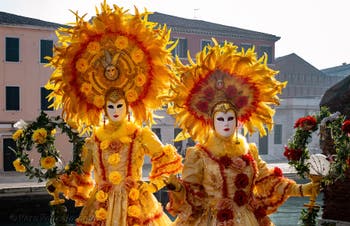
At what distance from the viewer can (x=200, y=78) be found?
234 inches

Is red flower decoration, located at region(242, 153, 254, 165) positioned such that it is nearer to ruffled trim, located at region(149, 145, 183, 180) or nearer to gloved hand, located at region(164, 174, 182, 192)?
gloved hand, located at region(164, 174, 182, 192)

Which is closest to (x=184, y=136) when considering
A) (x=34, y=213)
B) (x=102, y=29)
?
(x=102, y=29)

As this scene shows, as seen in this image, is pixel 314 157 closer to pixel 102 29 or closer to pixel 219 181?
pixel 219 181

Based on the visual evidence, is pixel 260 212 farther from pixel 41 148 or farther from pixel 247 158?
→ pixel 41 148

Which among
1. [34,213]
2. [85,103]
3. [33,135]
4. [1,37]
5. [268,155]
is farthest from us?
[268,155]

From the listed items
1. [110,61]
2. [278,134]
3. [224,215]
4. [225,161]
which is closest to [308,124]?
[225,161]

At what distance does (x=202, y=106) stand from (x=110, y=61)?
1.42 metres

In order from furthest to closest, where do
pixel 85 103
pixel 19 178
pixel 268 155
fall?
pixel 268 155 < pixel 19 178 < pixel 85 103

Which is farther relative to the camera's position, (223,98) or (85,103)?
(85,103)

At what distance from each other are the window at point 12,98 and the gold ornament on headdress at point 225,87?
20815mm

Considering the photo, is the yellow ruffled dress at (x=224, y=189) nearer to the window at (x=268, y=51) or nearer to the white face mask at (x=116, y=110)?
the white face mask at (x=116, y=110)

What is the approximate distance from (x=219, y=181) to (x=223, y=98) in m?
0.95

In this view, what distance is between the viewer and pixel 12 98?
25344mm

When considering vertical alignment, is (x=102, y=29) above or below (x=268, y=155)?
above
